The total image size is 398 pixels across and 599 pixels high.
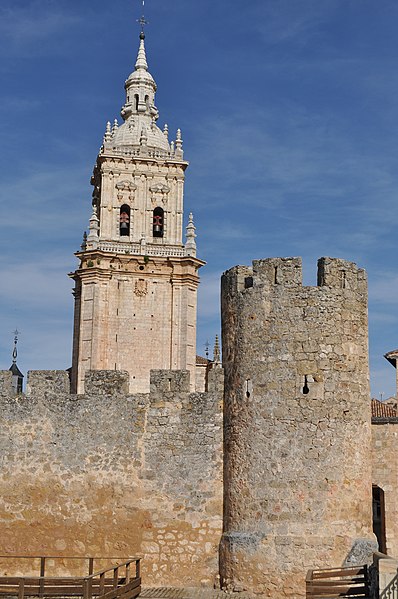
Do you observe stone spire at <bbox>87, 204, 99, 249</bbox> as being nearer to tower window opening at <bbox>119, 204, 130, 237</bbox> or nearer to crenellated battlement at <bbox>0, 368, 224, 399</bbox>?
tower window opening at <bbox>119, 204, 130, 237</bbox>

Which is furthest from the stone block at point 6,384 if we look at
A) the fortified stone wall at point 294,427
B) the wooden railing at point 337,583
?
the wooden railing at point 337,583

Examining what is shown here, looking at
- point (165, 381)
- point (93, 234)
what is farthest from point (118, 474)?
point (93, 234)

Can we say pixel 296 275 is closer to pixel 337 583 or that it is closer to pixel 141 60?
pixel 337 583

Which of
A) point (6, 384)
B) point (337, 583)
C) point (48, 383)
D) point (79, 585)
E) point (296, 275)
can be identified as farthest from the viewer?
point (6, 384)

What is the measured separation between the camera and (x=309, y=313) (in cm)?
1625

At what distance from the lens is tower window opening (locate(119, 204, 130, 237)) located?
5006 centimetres

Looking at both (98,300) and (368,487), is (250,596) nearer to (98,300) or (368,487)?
(368,487)

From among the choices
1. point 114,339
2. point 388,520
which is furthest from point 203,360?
point 388,520

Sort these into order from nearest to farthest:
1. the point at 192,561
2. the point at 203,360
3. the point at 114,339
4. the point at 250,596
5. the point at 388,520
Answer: the point at 250,596
the point at 192,561
the point at 388,520
the point at 114,339
the point at 203,360

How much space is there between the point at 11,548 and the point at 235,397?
16.8 ft

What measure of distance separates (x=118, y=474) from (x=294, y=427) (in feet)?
11.6

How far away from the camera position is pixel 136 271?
1911 inches

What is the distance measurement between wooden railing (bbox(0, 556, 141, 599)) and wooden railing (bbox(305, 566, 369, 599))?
3.16 metres

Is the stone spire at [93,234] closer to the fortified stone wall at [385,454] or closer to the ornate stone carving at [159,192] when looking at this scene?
the ornate stone carving at [159,192]
